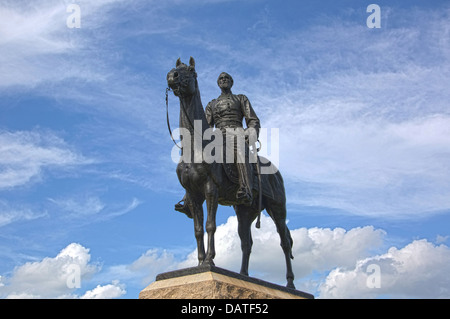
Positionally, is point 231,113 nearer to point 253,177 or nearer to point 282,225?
point 253,177

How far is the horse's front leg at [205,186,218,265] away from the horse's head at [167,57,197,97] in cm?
202

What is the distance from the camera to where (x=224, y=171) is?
1253 centimetres

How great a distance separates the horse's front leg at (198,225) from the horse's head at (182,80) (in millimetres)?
2229

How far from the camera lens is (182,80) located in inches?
474

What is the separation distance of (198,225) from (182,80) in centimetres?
294

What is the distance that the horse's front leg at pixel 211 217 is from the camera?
38.0 feet

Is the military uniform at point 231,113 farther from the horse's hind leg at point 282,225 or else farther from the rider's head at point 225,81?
the horse's hind leg at point 282,225

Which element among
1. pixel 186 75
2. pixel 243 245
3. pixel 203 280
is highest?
pixel 186 75

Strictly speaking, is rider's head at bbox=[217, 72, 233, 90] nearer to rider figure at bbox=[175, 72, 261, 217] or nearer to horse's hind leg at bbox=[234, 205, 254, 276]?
rider figure at bbox=[175, 72, 261, 217]

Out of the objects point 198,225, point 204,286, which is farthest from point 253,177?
point 204,286
